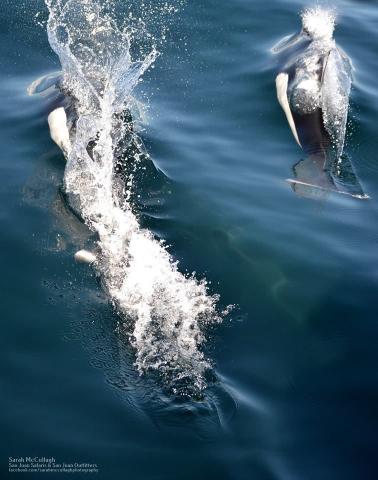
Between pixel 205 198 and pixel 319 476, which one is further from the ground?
pixel 205 198

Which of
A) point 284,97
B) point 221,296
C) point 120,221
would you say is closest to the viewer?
point 221,296

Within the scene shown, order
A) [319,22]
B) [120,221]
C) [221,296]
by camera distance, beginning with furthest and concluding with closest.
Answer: [319,22], [120,221], [221,296]

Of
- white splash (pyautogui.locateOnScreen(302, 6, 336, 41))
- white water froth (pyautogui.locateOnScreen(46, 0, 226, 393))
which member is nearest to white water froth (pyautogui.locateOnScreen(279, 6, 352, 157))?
white splash (pyautogui.locateOnScreen(302, 6, 336, 41))

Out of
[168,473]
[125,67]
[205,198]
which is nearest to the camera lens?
[168,473]

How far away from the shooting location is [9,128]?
9.65 metres

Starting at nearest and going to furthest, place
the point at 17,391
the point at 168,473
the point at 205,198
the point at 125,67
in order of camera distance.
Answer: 1. the point at 168,473
2. the point at 17,391
3. the point at 205,198
4. the point at 125,67

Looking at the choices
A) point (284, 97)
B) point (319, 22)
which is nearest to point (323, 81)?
point (284, 97)

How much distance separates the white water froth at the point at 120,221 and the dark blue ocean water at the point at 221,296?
171 mm

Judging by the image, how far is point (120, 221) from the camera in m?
7.99

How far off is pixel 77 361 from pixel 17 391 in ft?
1.95

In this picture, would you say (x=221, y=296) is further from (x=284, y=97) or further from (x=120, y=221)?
(x=284, y=97)

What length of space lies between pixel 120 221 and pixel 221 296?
59.3 inches

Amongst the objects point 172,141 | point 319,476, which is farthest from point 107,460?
point 172,141

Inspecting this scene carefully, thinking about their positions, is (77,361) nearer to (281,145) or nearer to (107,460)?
(107,460)
